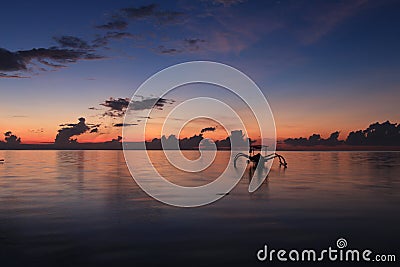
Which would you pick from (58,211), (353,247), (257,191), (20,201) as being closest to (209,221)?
(353,247)

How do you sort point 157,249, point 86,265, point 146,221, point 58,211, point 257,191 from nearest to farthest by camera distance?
1. point 86,265
2. point 157,249
3. point 146,221
4. point 58,211
5. point 257,191

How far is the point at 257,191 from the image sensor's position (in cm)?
3050

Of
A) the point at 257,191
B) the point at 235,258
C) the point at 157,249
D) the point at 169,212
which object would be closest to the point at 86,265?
the point at 157,249

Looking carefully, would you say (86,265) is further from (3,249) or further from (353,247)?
(353,247)

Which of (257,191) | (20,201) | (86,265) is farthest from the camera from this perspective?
(257,191)

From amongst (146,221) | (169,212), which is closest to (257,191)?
(169,212)

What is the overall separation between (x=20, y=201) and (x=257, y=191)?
19.7 metres

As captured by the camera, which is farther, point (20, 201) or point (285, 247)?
point (20, 201)

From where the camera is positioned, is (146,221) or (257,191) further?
(257,191)

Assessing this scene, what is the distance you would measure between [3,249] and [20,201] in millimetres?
11996

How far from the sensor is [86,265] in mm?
11656

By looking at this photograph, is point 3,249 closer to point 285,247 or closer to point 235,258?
point 235,258

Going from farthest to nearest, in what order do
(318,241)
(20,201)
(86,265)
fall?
1. (20,201)
2. (318,241)
3. (86,265)

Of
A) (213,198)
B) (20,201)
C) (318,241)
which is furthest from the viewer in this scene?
(213,198)
